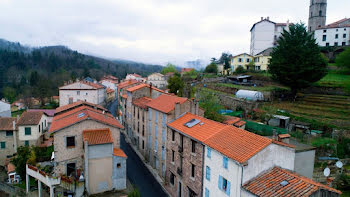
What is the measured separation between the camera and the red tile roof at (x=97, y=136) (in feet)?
77.2

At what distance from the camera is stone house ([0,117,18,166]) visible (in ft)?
117

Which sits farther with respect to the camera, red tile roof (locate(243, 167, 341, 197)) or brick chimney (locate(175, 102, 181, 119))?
brick chimney (locate(175, 102, 181, 119))

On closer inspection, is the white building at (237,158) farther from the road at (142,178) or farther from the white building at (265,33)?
the white building at (265,33)

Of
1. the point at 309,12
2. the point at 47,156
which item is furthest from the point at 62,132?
the point at 309,12

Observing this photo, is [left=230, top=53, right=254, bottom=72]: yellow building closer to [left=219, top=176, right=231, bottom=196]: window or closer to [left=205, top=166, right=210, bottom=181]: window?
[left=205, top=166, right=210, bottom=181]: window

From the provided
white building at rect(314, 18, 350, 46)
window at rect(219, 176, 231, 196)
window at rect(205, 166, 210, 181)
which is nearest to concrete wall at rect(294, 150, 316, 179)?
window at rect(219, 176, 231, 196)

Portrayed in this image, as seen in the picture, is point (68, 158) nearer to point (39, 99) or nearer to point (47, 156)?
point (47, 156)

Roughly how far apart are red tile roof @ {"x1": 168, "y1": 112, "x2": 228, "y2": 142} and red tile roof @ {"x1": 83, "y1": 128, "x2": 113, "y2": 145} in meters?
7.13

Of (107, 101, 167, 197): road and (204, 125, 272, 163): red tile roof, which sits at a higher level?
(204, 125, 272, 163): red tile roof

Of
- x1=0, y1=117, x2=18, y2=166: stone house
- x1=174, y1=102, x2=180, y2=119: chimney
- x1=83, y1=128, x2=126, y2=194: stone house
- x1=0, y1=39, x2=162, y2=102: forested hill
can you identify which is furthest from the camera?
x1=0, y1=39, x2=162, y2=102: forested hill

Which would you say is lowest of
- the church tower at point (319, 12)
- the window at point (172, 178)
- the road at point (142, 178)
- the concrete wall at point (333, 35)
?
the road at point (142, 178)

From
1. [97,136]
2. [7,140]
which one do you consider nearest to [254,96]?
[97,136]

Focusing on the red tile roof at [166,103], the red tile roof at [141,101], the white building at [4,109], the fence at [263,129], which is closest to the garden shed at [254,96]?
the fence at [263,129]

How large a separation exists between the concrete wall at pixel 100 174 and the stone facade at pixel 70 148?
78.3 inches
